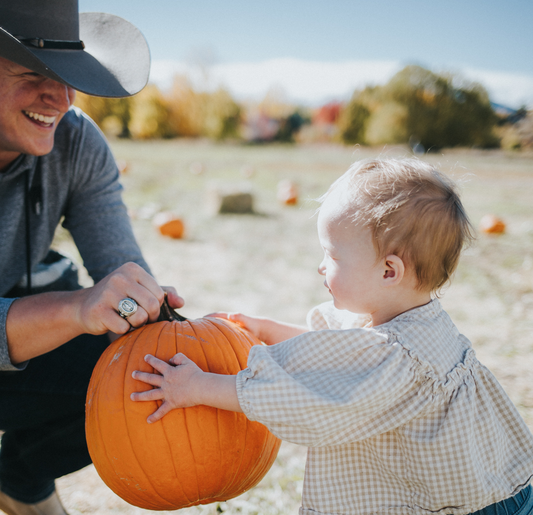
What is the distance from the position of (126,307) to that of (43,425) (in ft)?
2.77

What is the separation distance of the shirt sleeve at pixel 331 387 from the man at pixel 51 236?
54cm

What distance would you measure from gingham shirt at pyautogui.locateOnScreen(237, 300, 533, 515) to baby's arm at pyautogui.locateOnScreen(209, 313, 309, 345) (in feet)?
1.75

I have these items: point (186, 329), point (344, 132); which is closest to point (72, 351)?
point (186, 329)

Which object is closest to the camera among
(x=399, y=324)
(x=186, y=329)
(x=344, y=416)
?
(x=344, y=416)

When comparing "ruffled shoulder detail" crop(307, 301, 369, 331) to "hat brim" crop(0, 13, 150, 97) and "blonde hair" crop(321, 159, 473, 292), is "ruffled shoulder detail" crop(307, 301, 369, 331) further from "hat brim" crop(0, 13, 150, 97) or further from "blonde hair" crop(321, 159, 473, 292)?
"hat brim" crop(0, 13, 150, 97)

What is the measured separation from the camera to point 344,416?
1336 millimetres

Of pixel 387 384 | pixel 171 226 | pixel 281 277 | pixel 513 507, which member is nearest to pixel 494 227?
pixel 281 277

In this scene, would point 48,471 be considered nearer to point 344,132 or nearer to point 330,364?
point 330,364

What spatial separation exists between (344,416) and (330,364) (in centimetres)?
16

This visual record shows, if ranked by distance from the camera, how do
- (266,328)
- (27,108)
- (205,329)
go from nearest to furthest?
(205,329), (27,108), (266,328)

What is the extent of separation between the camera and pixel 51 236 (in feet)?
7.82

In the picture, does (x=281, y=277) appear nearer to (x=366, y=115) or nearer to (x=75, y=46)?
(x=75, y=46)

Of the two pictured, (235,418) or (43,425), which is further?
(43,425)

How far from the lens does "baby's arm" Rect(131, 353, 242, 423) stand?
4.67 feet
